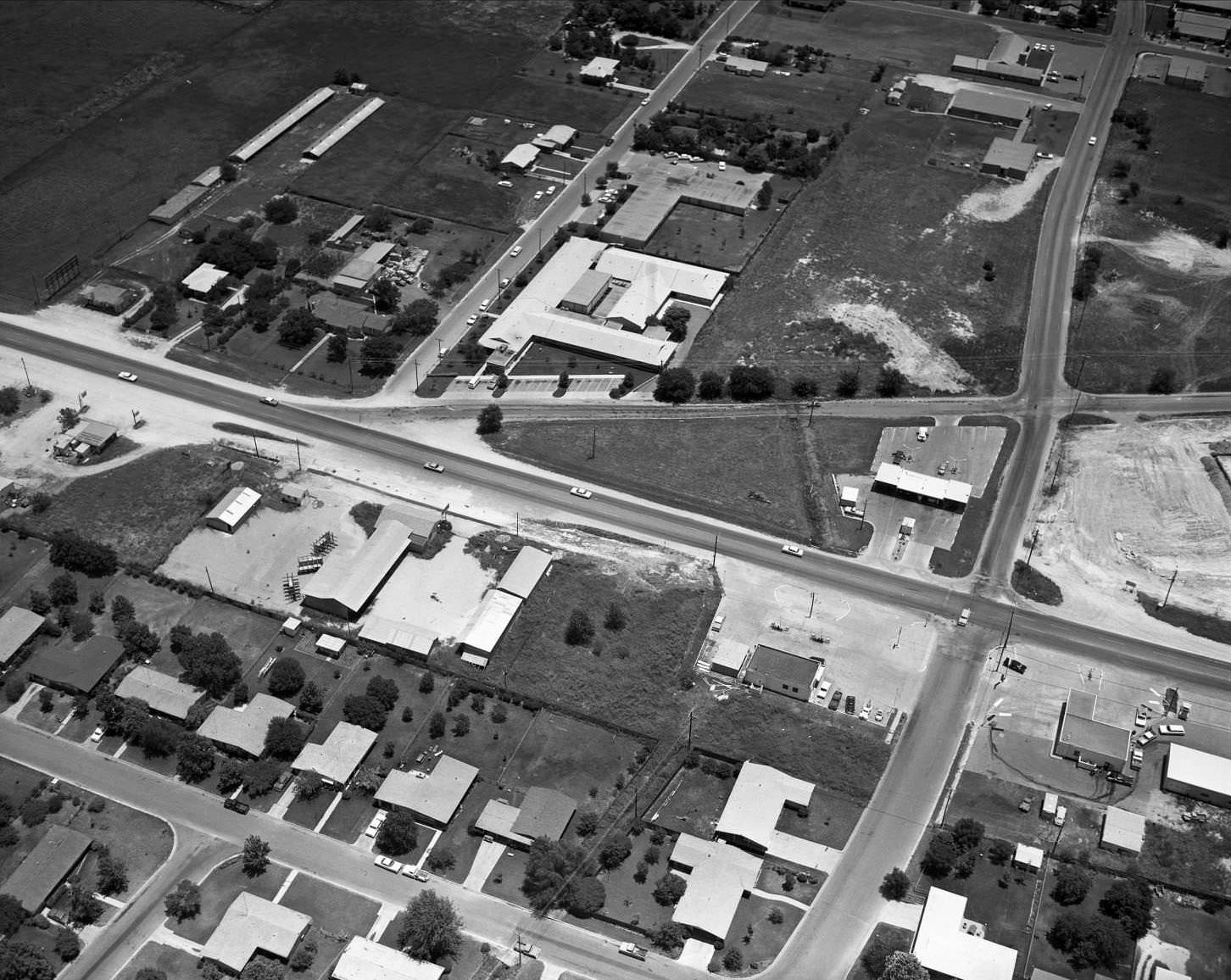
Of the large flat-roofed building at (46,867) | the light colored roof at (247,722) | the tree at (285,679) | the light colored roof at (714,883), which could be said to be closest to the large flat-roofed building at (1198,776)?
the light colored roof at (714,883)

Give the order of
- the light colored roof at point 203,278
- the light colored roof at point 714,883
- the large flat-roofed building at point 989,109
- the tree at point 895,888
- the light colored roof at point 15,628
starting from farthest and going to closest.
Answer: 1. the large flat-roofed building at point 989,109
2. the light colored roof at point 203,278
3. the light colored roof at point 15,628
4. the tree at point 895,888
5. the light colored roof at point 714,883

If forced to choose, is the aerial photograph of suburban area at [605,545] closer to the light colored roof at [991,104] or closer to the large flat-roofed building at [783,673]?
the large flat-roofed building at [783,673]

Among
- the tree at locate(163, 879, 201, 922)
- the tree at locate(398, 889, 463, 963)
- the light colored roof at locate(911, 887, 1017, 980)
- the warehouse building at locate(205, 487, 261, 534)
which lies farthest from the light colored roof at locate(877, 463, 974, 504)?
the tree at locate(163, 879, 201, 922)

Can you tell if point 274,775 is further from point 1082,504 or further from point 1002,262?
point 1002,262

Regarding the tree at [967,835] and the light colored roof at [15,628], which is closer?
the tree at [967,835]

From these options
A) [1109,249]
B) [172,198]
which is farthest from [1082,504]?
[172,198]

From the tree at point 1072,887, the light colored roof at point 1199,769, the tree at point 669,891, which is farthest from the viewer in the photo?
the light colored roof at point 1199,769
